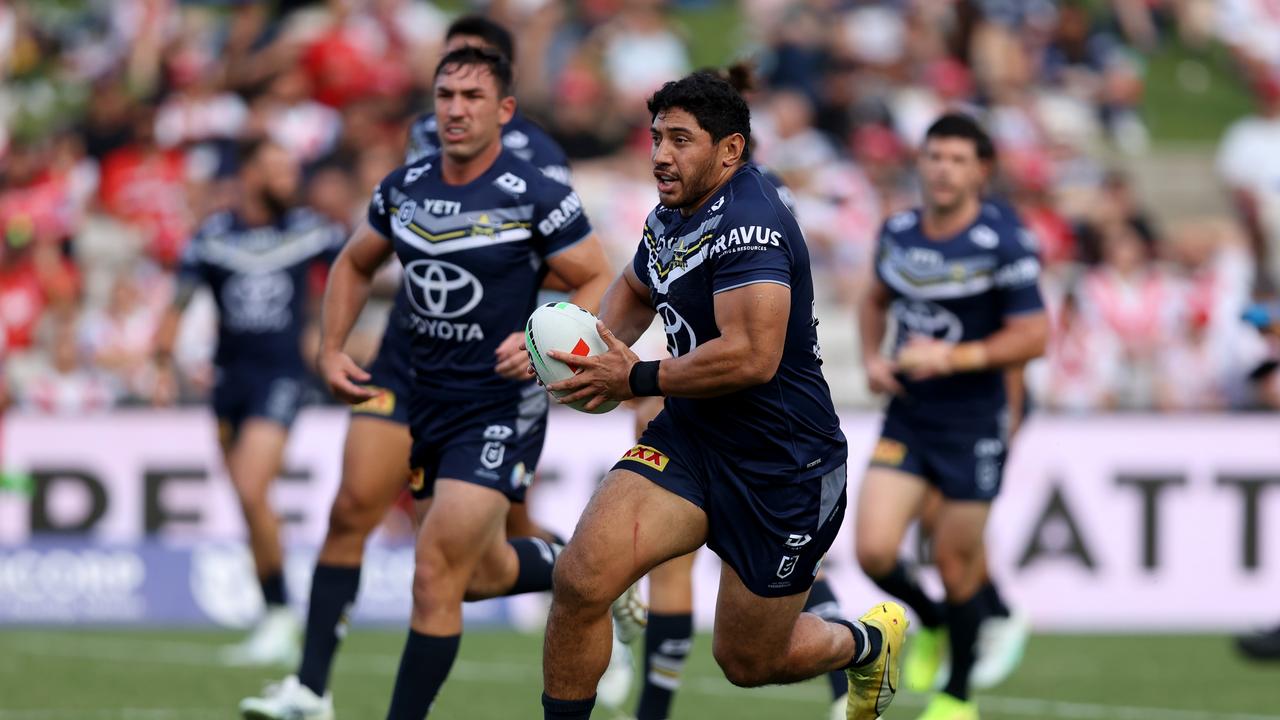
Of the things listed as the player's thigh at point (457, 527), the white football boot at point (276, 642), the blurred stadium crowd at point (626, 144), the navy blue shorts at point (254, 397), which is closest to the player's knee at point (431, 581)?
the player's thigh at point (457, 527)

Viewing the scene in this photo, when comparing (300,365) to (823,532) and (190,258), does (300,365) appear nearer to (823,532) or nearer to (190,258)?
(190,258)

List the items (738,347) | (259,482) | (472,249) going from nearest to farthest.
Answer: (738,347)
(472,249)
(259,482)

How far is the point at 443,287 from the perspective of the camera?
7820 millimetres

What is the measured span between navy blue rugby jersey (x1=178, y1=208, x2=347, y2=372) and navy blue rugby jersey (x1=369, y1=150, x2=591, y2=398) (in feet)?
13.5

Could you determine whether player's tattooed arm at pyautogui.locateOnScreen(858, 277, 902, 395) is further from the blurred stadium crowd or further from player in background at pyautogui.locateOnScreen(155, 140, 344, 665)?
the blurred stadium crowd

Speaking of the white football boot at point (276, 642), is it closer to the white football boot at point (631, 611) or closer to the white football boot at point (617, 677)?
the white football boot at point (617, 677)

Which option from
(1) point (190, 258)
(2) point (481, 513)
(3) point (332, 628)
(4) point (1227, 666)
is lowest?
(4) point (1227, 666)

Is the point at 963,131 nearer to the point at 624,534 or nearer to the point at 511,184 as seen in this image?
the point at 511,184

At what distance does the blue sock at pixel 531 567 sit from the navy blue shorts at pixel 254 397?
397cm

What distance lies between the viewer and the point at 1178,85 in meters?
25.5

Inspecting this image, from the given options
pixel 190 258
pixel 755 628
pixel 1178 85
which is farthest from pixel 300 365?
pixel 1178 85

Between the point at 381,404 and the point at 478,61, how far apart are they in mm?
1607

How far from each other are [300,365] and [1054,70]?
1242 centimetres

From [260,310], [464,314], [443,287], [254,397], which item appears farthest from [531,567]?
[260,310]
